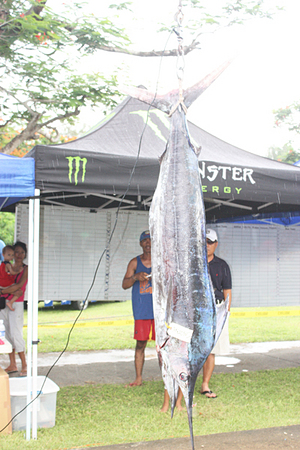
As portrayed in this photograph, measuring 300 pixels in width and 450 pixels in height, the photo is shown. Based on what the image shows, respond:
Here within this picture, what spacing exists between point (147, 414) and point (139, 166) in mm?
2252

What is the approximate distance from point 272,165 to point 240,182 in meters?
0.62

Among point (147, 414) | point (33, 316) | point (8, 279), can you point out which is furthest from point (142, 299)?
point (8, 279)

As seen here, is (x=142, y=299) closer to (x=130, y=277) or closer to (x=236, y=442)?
(x=130, y=277)

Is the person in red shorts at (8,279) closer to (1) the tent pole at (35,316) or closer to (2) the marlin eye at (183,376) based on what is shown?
(1) the tent pole at (35,316)

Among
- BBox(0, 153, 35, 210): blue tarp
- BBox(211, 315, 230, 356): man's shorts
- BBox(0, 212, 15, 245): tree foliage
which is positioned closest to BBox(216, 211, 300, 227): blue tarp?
BBox(211, 315, 230, 356): man's shorts

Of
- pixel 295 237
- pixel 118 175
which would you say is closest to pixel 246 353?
pixel 295 237

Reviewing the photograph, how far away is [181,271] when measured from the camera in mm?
2023

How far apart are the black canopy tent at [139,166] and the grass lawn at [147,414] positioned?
1961mm

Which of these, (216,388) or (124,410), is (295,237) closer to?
(216,388)

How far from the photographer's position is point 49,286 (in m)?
6.15

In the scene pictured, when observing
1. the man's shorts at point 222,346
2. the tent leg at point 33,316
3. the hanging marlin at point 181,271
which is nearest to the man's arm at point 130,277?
the man's shorts at point 222,346

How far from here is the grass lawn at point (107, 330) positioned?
7.77 metres

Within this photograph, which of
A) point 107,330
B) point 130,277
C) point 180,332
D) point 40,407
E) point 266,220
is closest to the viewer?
point 180,332

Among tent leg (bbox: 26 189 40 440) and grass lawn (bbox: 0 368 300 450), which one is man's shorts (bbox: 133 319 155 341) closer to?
grass lawn (bbox: 0 368 300 450)
